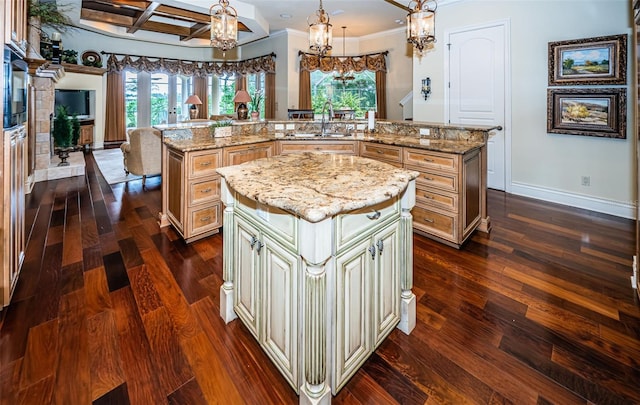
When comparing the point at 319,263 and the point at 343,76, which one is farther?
the point at 343,76

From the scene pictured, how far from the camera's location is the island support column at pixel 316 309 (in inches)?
47.7

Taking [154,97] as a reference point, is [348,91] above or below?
below

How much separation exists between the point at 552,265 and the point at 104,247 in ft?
12.3

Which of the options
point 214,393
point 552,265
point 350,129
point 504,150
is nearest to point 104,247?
point 214,393

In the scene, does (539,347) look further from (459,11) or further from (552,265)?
(459,11)

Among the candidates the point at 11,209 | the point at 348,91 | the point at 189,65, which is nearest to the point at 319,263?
the point at 11,209

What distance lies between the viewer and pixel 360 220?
142 centimetres

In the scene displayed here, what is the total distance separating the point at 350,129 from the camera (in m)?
4.41

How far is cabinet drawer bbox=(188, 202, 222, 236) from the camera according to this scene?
3090 millimetres

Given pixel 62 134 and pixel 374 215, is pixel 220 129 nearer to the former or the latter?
pixel 374 215

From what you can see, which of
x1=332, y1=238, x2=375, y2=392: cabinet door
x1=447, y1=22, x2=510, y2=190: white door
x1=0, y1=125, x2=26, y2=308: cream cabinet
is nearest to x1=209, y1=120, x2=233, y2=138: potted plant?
x1=0, y1=125, x2=26, y2=308: cream cabinet

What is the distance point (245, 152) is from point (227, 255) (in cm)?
184

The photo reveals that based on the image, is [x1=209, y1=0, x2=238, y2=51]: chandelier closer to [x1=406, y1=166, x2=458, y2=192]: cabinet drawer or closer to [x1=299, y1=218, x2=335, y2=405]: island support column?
[x1=406, y1=166, x2=458, y2=192]: cabinet drawer

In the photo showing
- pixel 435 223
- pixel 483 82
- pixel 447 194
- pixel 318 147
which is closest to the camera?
pixel 447 194
